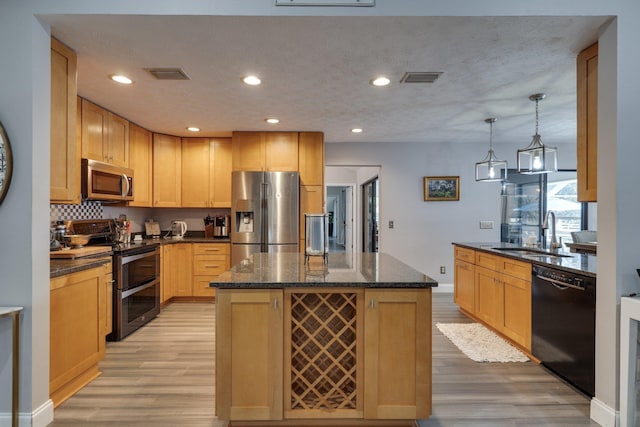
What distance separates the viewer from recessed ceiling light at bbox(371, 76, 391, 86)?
2930 millimetres

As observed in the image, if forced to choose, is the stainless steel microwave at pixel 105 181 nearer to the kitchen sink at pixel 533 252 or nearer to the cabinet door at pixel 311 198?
the cabinet door at pixel 311 198

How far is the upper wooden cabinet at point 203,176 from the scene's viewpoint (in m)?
5.16

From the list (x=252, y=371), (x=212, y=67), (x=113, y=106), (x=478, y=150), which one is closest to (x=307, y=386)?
(x=252, y=371)

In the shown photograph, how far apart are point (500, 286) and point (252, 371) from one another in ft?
8.36

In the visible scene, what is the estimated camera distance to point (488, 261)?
365 centimetres

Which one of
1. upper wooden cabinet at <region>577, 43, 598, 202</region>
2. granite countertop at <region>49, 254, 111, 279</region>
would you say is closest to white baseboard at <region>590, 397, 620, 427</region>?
upper wooden cabinet at <region>577, 43, 598, 202</region>

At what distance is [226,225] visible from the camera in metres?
5.35

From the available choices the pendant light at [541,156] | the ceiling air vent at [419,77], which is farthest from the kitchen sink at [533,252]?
the ceiling air vent at [419,77]

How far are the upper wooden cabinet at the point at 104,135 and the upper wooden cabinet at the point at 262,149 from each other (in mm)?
1298

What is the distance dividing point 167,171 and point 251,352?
12.4 ft

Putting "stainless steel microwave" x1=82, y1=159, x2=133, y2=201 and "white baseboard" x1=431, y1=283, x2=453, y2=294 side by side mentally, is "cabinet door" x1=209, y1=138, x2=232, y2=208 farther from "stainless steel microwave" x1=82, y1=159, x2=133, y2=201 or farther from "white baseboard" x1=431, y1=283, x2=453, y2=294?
"white baseboard" x1=431, y1=283, x2=453, y2=294

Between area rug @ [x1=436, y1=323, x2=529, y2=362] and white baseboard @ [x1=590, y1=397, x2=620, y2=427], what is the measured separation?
2.78 ft

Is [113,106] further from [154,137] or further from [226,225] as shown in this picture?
[226,225]

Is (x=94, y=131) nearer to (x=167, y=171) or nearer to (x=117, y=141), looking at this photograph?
(x=117, y=141)
